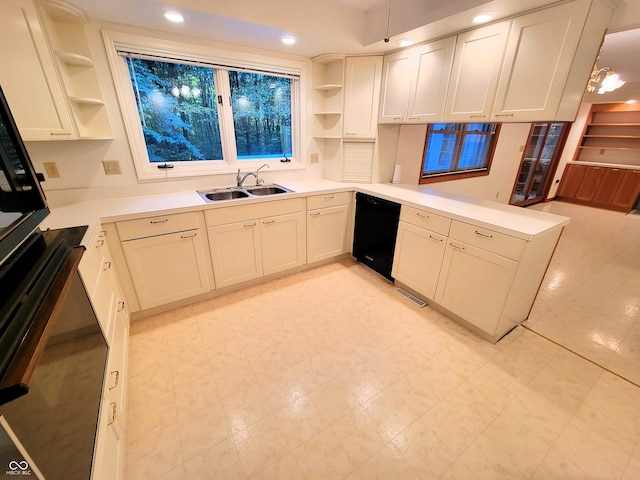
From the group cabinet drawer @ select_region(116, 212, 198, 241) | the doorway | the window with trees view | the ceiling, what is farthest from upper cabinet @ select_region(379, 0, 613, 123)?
the doorway

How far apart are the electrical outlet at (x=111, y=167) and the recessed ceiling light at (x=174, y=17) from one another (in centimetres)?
116

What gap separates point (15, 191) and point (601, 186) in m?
8.19

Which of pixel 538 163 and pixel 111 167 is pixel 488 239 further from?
pixel 538 163

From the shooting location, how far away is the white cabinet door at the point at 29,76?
1.50 metres

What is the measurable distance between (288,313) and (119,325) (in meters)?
1.19

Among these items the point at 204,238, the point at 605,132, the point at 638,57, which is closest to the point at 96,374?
the point at 204,238

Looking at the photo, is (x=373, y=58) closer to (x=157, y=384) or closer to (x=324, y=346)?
(x=324, y=346)

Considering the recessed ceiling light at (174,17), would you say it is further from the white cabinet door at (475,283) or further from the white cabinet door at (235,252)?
the white cabinet door at (475,283)

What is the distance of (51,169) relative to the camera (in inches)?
79.6

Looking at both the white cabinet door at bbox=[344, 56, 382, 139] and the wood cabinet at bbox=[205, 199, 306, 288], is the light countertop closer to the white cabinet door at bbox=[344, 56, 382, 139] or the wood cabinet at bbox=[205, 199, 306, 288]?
the wood cabinet at bbox=[205, 199, 306, 288]

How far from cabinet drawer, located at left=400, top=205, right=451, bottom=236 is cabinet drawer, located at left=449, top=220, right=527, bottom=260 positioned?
0.07 meters

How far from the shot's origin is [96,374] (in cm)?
109

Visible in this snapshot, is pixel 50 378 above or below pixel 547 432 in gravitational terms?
above

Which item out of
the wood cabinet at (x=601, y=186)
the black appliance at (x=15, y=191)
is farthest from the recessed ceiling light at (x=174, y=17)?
the wood cabinet at (x=601, y=186)
